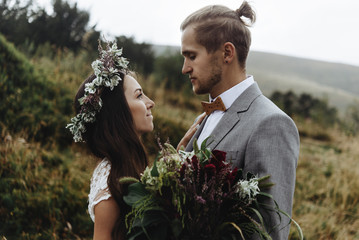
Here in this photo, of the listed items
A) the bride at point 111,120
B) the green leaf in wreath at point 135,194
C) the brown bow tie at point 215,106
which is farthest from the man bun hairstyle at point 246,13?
the green leaf in wreath at point 135,194

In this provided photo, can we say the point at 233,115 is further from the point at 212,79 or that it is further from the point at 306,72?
the point at 306,72

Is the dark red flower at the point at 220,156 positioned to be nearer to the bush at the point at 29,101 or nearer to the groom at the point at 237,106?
the groom at the point at 237,106

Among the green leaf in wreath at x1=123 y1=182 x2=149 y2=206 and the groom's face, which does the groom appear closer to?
the groom's face

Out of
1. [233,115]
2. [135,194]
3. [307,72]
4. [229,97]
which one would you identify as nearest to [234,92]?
[229,97]

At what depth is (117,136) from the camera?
278 centimetres

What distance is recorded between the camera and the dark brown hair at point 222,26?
9.78 ft

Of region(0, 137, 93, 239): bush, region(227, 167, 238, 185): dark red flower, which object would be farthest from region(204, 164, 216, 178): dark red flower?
region(0, 137, 93, 239): bush

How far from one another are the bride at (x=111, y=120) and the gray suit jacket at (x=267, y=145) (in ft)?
2.21

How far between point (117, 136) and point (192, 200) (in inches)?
48.2

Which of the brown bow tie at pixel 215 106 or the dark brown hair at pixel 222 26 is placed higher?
the dark brown hair at pixel 222 26

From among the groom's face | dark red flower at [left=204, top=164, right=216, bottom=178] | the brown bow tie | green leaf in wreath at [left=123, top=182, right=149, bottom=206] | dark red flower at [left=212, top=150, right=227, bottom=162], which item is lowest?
green leaf in wreath at [left=123, top=182, right=149, bottom=206]

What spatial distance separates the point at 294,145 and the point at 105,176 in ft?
4.68

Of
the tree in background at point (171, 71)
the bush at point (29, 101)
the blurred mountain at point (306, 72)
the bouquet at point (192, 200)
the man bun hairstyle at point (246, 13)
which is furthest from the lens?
the blurred mountain at point (306, 72)

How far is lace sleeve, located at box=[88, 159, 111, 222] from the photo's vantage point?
249cm
